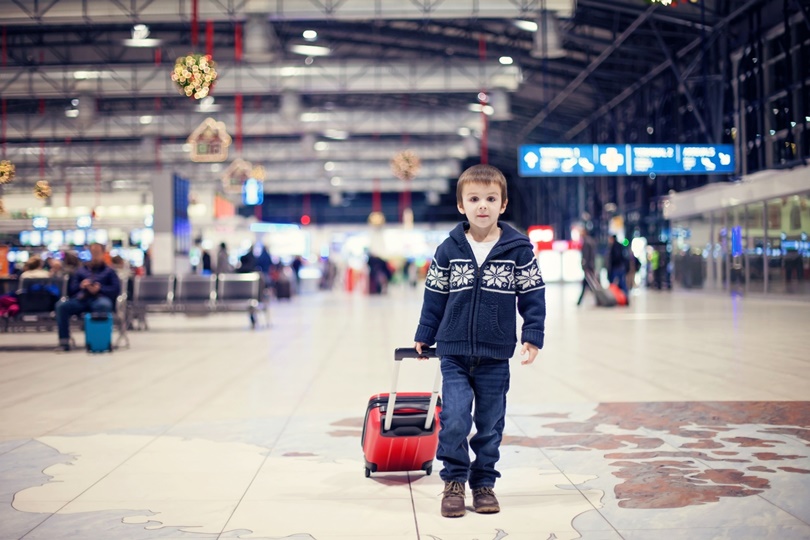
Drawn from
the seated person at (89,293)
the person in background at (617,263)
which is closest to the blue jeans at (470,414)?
the seated person at (89,293)

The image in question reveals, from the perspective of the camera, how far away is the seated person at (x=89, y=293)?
1229cm

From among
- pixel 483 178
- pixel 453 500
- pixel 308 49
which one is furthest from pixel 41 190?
pixel 453 500

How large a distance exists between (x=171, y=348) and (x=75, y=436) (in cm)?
706

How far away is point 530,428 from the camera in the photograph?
5.96 metres

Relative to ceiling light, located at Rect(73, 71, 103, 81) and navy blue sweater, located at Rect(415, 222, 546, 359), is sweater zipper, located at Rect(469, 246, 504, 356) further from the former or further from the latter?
ceiling light, located at Rect(73, 71, 103, 81)

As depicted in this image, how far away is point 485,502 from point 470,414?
0.37 metres

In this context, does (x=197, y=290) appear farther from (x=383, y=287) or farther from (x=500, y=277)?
(x=383, y=287)

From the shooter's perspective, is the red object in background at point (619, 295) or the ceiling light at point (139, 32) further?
the ceiling light at point (139, 32)

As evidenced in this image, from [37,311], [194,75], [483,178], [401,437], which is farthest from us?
[194,75]

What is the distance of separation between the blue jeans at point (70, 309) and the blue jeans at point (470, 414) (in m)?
9.27

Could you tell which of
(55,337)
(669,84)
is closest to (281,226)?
(669,84)

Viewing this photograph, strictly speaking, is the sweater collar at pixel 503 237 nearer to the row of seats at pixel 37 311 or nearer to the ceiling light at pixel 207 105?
the row of seats at pixel 37 311

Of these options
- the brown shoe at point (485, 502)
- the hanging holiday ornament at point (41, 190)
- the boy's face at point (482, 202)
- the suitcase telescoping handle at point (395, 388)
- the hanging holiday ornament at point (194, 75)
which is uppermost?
the hanging holiday ornament at point (194, 75)

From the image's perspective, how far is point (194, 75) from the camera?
1528cm
